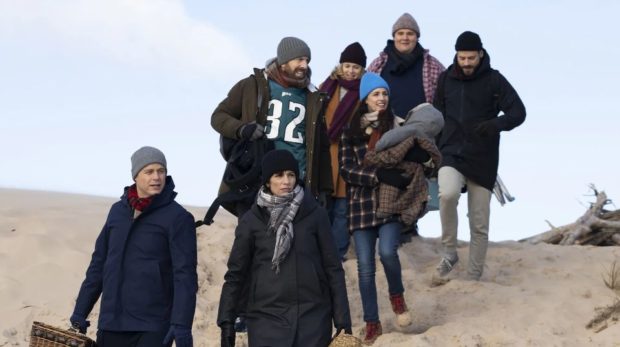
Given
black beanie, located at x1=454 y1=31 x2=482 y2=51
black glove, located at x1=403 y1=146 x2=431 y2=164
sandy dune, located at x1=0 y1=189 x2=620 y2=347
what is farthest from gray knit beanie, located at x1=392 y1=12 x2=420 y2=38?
black glove, located at x1=403 y1=146 x2=431 y2=164

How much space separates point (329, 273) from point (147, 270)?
1.05m

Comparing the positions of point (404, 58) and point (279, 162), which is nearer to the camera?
point (279, 162)

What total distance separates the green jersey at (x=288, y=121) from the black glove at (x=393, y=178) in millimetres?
586

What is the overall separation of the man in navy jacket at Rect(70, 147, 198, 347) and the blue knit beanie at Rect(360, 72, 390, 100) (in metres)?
2.42

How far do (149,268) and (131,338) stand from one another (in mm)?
424

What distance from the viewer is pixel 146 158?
613cm

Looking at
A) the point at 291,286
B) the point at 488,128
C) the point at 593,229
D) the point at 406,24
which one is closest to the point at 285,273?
the point at 291,286

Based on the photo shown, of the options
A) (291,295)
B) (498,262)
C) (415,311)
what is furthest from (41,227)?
(291,295)

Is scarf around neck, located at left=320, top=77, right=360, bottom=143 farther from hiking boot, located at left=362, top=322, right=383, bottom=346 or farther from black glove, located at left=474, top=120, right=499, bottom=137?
hiking boot, located at left=362, top=322, right=383, bottom=346

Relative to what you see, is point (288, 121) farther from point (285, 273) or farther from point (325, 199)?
point (285, 273)

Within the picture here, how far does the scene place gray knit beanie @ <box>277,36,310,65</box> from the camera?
7.75 meters

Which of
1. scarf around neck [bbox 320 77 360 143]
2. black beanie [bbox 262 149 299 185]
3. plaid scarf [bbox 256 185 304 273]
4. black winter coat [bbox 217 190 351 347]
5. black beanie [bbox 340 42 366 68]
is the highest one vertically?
black beanie [bbox 340 42 366 68]

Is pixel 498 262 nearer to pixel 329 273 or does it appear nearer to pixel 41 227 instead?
pixel 41 227

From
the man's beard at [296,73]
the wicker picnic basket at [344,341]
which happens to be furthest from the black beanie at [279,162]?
the man's beard at [296,73]
